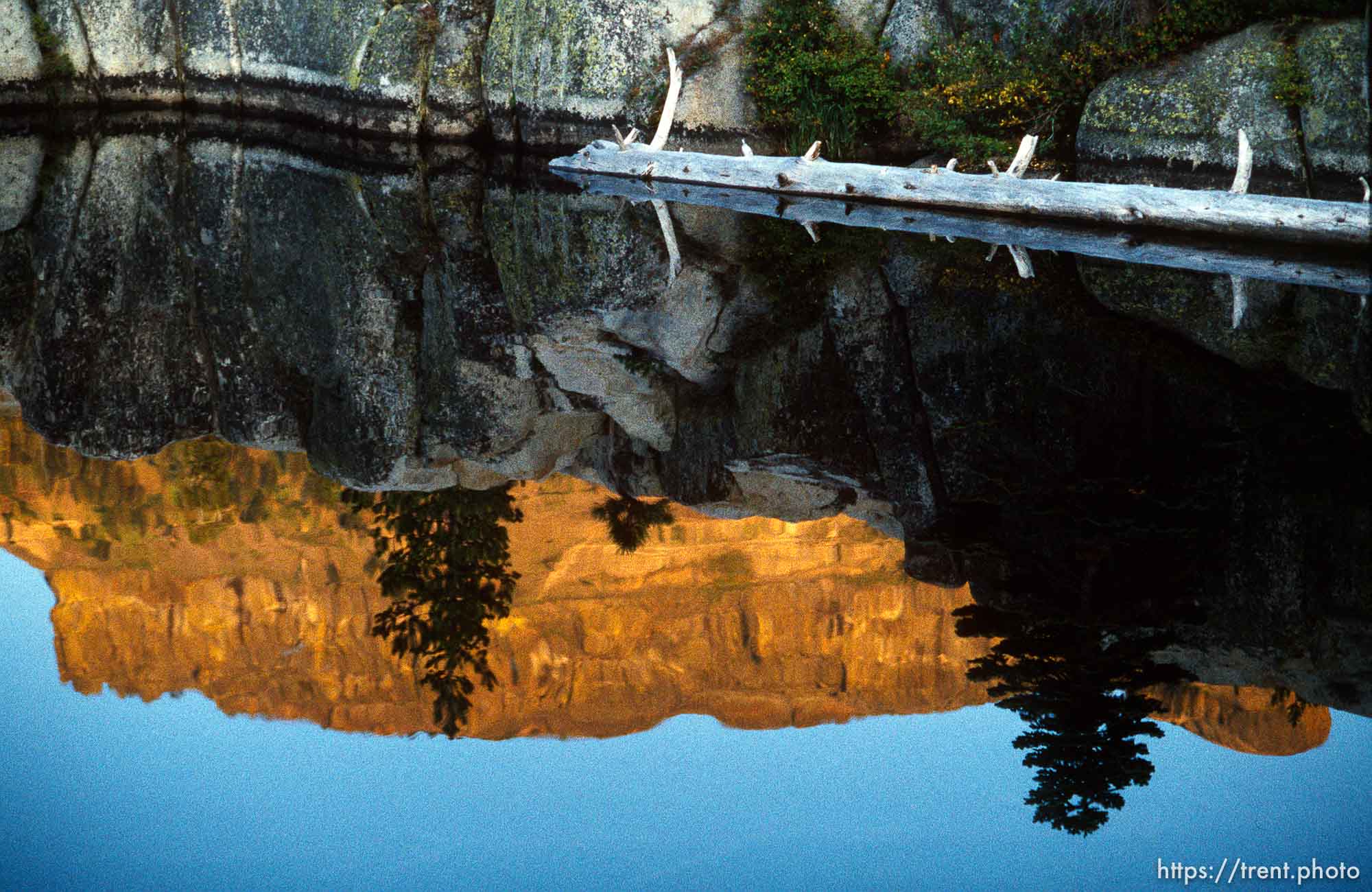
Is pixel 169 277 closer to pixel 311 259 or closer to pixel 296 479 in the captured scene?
pixel 311 259

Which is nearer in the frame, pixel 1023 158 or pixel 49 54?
pixel 1023 158

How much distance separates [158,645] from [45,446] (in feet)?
12.1

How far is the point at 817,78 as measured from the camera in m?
22.3

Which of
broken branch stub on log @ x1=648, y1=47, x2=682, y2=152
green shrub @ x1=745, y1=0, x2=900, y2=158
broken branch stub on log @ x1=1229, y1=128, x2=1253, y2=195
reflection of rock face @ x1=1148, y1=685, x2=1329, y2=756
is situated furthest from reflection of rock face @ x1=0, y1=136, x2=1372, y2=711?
green shrub @ x1=745, y1=0, x2=900, y2=158

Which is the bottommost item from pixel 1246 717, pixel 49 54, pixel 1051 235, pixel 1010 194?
pixel 1246 717

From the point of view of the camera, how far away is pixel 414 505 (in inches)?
407

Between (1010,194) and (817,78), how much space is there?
5804 millimetres

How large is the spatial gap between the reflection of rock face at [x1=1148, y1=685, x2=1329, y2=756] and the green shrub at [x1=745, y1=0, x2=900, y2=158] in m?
16.0

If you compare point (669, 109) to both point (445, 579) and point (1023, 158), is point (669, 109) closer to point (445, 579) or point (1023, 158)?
point (1023, 158)

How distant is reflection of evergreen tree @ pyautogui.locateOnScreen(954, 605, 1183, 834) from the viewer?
6727mm

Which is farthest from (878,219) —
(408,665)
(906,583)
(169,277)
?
(408,665)

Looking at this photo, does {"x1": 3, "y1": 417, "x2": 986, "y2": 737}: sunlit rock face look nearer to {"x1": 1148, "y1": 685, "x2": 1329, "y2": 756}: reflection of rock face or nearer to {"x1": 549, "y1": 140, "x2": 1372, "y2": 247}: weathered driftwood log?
{"x1": 1148, "y1": 685, "x2": 1329, "y2": 756}: reflection of rock face

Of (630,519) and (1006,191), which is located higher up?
(1006,191)

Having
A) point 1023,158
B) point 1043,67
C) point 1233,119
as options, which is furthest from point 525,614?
point 1043,67
